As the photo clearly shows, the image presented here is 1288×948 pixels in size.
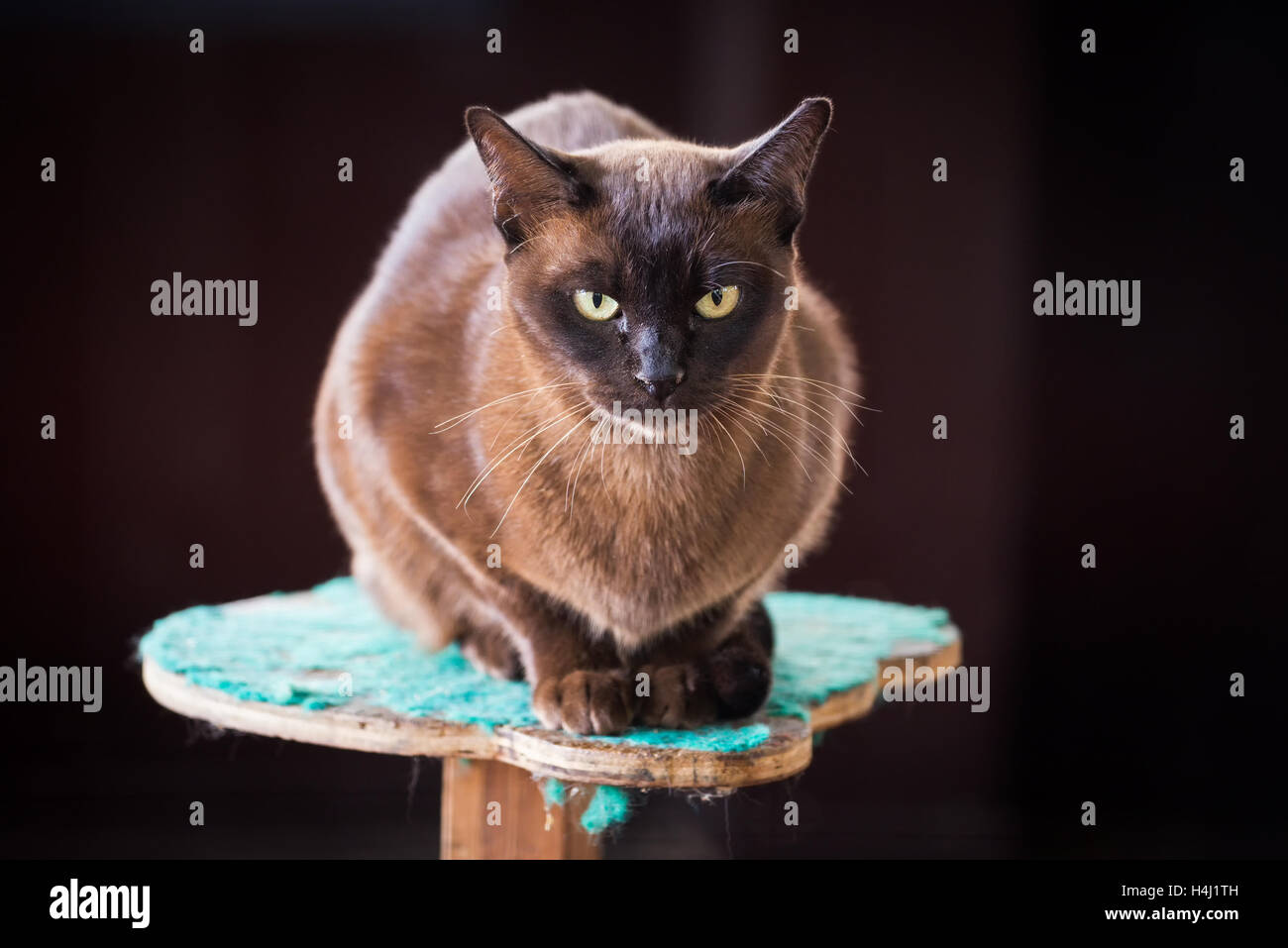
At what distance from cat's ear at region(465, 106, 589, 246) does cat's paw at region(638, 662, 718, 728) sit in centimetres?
44

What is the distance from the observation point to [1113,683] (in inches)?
81.3

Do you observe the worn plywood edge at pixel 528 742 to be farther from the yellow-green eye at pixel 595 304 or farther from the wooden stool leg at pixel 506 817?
the yellow-green eye at pixel 595 304

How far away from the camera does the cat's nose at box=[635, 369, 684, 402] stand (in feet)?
3.35

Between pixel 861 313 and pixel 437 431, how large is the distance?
1122 millimetres

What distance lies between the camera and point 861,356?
2.19m

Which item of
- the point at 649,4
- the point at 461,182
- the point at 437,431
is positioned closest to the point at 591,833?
the point at 437,431

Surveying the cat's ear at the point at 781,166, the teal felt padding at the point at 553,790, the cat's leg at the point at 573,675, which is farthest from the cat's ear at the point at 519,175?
the teal felt padding at the point at 553,790

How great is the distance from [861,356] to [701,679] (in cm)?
110


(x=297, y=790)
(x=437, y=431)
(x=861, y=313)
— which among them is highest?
(x=861, y=313)

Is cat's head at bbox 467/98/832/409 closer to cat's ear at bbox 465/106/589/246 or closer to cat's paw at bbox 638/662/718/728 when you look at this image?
cat's ear at bbox 465/106/589/246

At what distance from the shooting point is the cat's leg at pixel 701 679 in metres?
1.20

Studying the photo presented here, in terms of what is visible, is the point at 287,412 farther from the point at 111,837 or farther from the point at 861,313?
the point at 861,313

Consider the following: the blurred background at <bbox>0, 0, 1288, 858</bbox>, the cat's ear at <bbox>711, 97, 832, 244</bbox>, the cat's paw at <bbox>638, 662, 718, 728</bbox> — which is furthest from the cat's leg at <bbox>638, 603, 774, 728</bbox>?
the blurred background at <bbox>0, 0, 1288, 858</bbox>
